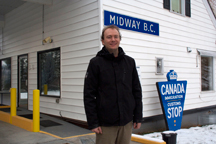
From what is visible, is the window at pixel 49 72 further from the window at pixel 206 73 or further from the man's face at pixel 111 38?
the window at pixel 206 73

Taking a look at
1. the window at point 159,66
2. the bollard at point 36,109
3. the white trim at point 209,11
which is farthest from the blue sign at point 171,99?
the white trim at point 209,11

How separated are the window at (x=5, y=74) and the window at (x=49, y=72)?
2.86 m

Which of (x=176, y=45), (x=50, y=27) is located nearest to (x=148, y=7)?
(x=176, y=45)

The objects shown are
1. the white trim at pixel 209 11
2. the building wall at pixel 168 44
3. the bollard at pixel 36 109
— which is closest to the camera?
the bollard at pixel 36 109

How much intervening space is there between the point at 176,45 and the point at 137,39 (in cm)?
203

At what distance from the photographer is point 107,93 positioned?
93.1 inches

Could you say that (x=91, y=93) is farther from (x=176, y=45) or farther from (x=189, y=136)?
(x=176, y=45)

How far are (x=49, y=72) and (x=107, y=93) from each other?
5371 mm

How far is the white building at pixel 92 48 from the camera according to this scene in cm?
605

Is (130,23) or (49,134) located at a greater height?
(130,23)

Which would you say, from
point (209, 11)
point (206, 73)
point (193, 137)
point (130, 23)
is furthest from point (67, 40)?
point (209, 11)

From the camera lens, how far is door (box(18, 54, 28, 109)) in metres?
8.68

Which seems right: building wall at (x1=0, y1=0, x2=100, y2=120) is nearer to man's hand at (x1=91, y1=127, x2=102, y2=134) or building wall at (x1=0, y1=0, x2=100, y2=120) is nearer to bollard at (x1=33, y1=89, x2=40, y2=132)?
bollard at (x1=33, y1=89, x2=40, y2=132)

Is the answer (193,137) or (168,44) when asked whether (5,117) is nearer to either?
(193,137)
